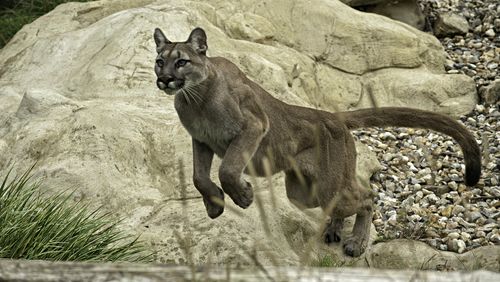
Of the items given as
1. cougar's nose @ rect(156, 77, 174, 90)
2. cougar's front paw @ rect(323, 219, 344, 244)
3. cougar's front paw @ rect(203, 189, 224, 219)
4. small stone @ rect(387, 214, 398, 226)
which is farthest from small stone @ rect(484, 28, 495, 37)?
cougar's nose @ rect(156, 77, 174, 90)

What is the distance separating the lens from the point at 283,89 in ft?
30.7

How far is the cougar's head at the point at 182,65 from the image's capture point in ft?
22.0

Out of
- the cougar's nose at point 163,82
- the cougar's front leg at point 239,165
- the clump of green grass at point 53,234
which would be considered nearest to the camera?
the clump of green grass at point 53,234

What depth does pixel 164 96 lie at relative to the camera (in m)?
8.86

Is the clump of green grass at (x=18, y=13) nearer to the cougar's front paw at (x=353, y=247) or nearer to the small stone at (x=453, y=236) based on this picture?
the cougar's front paw at (x=353, y=247)

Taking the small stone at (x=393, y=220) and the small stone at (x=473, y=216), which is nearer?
the small stone at (x=393, y=220)

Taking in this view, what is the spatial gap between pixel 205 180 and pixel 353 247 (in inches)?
59.6

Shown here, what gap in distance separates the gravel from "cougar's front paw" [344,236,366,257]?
38cm

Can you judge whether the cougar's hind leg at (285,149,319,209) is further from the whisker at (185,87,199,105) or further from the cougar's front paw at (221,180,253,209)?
the whisker at (185,87,199,105)

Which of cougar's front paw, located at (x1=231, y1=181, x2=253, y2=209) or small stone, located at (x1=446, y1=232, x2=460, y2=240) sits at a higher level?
cougar's front paw, located at (x1=231, y1=181, x2=253, y2=209)

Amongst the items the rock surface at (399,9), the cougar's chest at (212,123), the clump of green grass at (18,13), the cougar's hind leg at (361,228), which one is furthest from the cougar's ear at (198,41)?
the clump of green grass at (18,13)

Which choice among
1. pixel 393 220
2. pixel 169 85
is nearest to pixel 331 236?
pixel 393 220

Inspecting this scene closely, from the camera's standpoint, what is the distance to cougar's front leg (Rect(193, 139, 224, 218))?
699cm

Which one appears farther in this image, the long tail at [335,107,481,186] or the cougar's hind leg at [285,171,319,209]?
the cougar's hind leg at [285,171,319,209]
